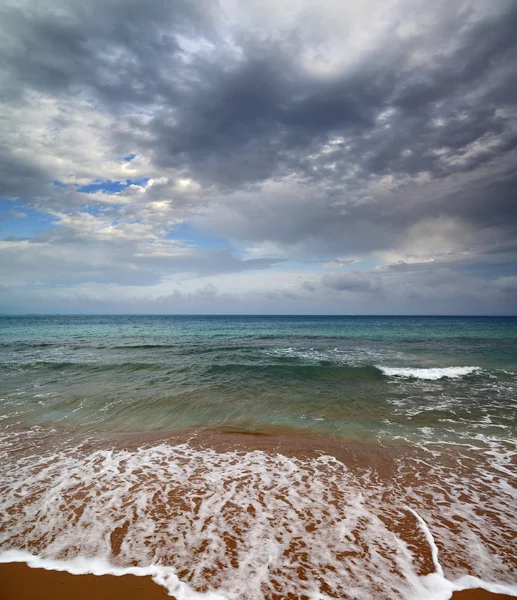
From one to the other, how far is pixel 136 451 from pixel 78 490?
2.03 m

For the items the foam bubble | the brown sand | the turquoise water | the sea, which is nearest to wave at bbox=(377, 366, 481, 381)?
the turquoise water

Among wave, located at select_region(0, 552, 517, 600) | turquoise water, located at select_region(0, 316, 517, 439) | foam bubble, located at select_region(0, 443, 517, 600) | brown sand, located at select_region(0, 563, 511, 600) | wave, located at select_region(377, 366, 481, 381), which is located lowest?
wave, located at select_region(377, 366, 481, 381)

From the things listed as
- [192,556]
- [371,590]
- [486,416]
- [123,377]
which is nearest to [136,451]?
[192,556]

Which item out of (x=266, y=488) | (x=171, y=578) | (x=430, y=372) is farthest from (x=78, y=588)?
(x=430, y=372)

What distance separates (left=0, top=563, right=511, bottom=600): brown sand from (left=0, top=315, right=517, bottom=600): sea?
0.13 m

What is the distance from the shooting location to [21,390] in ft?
45.8

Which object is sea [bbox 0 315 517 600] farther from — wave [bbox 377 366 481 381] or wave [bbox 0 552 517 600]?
wave [bbox 377 366 481 381]

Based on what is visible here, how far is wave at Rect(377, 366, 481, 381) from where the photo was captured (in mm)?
17812

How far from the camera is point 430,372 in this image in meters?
19.0

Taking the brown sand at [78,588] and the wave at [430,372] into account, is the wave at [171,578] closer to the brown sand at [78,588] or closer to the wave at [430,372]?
the brown sand at [78,588]

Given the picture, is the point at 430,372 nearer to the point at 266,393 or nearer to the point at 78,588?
the point at 266,393

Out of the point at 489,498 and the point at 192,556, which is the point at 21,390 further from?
the point at 489,498

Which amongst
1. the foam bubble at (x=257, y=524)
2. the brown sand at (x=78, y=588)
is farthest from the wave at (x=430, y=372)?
the brown sand at (x=78, y=588)

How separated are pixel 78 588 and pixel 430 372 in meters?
20.2
